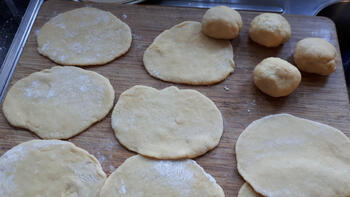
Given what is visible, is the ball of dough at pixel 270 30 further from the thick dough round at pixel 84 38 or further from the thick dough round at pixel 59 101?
the thick dough round at pixel 59 101

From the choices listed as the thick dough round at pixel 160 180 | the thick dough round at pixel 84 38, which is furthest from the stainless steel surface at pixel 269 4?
the thick dough round at pixel 160 180

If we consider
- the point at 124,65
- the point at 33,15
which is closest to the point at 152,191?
the point at 124,65

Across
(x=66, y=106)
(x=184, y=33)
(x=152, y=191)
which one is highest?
(x=184, y=33)

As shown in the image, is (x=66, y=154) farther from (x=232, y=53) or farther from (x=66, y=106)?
(x=232, y=53)

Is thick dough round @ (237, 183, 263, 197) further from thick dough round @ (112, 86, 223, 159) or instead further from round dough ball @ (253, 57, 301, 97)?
round dough ball @ (253, 57, 301, 97)

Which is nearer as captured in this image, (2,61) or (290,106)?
(290,106)

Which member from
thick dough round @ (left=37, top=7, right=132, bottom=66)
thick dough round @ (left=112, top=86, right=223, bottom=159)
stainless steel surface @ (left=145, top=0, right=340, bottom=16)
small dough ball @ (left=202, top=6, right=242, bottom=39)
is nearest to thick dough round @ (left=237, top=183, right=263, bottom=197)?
thick dough round @ (left=112, top=86, right=223, bottom=159)
